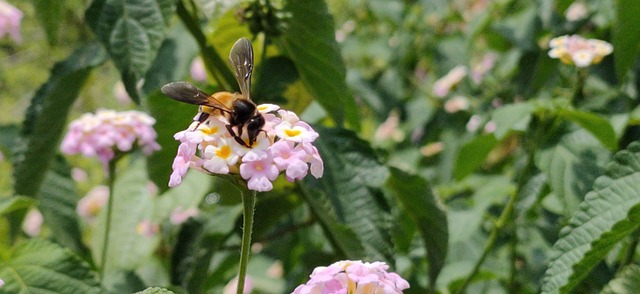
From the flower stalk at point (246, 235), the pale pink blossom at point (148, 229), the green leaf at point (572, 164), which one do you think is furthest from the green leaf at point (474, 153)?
the flower stalk at point (246, 235)

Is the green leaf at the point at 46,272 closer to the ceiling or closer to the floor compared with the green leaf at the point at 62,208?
closer to the ceiling

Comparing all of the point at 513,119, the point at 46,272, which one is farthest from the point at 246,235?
the point at 513,119

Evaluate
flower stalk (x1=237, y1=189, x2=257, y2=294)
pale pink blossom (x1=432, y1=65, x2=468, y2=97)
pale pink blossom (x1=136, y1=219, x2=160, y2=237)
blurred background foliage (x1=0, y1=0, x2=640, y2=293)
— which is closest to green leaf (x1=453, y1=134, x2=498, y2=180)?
blurred background foliage (x1=0, y1=0, x2=640, y2=293)

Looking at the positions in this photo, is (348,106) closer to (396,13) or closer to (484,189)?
(484,189)

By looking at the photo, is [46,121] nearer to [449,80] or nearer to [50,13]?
[50,13]

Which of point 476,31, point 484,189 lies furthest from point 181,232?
point 476,31

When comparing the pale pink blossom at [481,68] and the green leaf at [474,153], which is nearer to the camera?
the green leaf at [474,153]

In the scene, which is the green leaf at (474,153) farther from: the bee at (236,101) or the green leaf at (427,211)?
the bee at (236,101)
